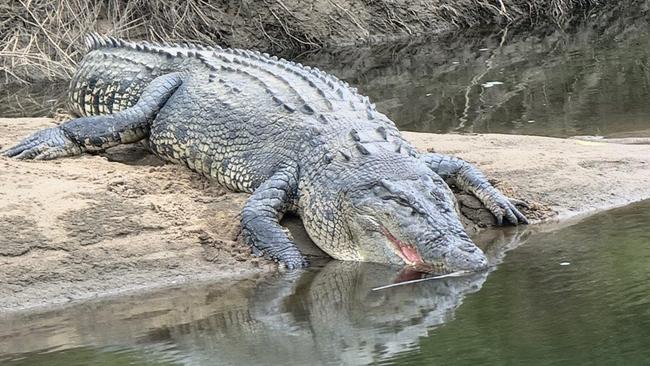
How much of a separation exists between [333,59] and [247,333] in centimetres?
1232

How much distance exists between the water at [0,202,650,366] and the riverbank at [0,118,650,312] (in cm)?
25

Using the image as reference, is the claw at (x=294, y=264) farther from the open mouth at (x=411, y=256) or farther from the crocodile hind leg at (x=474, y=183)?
the crocodile hind leg at (x=474, y=183)

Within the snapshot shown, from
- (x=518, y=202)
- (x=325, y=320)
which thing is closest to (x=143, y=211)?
(x=325, y=320)

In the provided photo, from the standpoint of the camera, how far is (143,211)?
6.59 m

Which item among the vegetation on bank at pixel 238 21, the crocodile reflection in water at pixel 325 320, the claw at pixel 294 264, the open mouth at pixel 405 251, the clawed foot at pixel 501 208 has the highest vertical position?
the vegetation on bank at pixel 238 21

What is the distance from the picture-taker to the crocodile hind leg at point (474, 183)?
690cm

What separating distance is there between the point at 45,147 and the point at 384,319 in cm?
354

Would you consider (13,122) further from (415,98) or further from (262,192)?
(415,98)

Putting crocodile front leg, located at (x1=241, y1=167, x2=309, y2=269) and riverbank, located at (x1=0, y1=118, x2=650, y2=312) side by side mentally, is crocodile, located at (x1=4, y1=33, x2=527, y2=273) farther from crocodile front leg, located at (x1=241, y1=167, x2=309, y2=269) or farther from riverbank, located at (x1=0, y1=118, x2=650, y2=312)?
riverbank, located at (x1=0, y1=118, x2=650, y2=312)

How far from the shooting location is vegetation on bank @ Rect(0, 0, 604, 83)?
15.1 m

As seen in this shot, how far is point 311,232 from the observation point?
258 inches

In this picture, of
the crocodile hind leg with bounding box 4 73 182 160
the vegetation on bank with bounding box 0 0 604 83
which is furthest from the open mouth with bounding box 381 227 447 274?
the vegetation on bank with bounding box 0 0 604 83

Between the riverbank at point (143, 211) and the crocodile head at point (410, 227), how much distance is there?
0.59 metres

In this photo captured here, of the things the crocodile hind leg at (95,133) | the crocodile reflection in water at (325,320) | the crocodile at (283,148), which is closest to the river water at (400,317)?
the crocodile reflection in water at (325,320)
